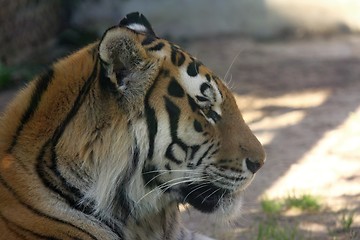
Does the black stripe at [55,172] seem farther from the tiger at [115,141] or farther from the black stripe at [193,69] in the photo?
the black stripe at [193,69]

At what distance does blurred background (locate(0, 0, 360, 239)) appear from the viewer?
15.6ft

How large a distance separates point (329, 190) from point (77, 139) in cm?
260

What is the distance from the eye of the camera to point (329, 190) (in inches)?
202

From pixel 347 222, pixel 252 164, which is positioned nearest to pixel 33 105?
pixel 252 164

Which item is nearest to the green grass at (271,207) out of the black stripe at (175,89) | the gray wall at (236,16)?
the black stripe at (175,89)

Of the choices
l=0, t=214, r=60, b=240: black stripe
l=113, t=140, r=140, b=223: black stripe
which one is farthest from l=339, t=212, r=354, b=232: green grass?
l=0, t=214, r=60, b=240: black stripe

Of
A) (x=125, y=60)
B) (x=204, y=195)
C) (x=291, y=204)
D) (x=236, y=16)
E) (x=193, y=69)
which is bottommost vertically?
(x=236, y=16)

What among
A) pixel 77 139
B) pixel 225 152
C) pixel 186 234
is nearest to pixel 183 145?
pixel 225 152

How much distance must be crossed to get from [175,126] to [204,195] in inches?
13.2

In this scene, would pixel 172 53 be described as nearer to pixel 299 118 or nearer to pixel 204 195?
pixel 204 195

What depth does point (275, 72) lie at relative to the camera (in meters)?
7.80

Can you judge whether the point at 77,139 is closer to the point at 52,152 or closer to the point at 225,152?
the point at 52,152

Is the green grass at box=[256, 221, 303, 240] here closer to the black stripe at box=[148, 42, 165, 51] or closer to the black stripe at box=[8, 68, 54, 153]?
the black stripe at box=[148, 42, 165, 51]

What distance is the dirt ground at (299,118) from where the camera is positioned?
187 inches
